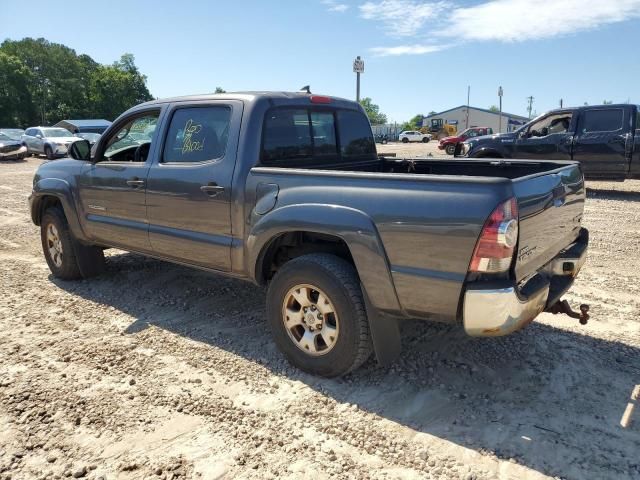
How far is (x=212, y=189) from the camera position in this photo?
148 inches

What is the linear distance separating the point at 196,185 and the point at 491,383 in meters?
2.51

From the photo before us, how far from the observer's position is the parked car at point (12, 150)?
74.0 feet

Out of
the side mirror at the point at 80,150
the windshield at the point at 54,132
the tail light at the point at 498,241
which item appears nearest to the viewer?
the tail light at the point at 498,241

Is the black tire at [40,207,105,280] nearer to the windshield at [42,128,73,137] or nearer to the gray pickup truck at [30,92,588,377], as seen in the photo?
the gray pickup truck at [30,92,588,377]

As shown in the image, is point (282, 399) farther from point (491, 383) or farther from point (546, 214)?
point (546, 214)

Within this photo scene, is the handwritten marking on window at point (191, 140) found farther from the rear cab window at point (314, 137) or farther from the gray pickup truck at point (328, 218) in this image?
the rear cab window at point (314, 137)

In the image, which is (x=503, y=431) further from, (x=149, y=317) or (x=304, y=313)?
(x=149, y=317)

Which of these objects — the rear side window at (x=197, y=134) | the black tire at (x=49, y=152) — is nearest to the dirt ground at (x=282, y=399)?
the rear side window at (x=197, y=134)

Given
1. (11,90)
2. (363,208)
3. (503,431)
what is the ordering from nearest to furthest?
1. (503,431)
2. (363,208)
3. (11,90)

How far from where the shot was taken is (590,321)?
4.25 meters

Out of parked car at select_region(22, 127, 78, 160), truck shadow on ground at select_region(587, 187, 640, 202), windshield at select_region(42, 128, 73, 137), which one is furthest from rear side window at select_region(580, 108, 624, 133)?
windshield at select_region(42, 128, 73, 137)

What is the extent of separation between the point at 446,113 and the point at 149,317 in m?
89.9

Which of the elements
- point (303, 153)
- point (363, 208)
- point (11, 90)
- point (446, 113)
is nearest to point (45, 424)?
point (363, 208)

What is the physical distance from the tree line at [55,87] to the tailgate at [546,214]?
63.5 metres
